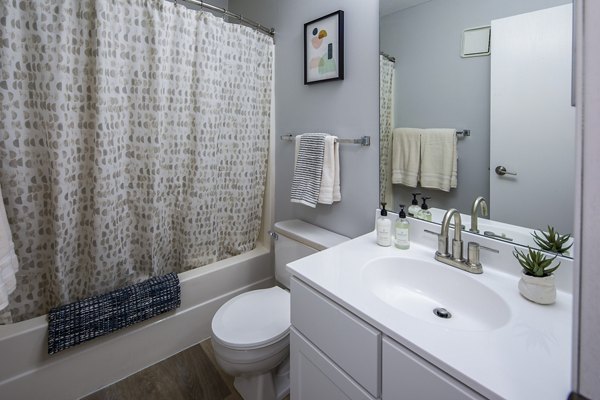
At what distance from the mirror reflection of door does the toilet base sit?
124 centimetres

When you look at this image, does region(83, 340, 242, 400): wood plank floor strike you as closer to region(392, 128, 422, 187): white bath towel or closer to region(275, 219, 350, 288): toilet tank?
region(275, 219, 350, 288): toilet tank

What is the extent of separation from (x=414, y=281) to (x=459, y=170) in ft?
1.55

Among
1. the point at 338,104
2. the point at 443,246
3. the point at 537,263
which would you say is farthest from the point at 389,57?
the point at 537,263

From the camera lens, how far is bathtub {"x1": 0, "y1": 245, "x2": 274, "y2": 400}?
1232mm

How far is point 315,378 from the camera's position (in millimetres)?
953

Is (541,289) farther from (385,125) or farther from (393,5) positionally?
(393,5)

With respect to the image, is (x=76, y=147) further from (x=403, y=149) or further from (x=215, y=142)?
(x=403, y=149)

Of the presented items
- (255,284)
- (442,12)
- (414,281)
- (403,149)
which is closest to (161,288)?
(255,284)

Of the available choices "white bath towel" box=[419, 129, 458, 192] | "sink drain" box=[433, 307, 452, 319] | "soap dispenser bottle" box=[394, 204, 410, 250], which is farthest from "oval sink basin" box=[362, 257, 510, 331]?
"white bath towel" box=[419, 129, 458, 192]

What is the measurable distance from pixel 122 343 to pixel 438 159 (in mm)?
1807

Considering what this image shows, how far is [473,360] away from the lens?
605 mm

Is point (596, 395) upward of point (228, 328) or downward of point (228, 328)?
upward

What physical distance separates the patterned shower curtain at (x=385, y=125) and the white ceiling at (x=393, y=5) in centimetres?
19

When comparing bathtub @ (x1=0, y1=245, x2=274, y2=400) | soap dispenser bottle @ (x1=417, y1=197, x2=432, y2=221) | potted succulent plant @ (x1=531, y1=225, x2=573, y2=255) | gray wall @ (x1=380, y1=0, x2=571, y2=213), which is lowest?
bathtub @ (x1=0, y1=245, x2=274, y2=400)
